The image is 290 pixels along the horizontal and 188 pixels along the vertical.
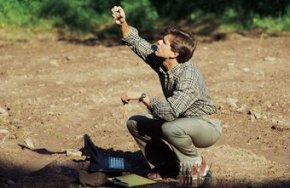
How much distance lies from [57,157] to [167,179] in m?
1.17

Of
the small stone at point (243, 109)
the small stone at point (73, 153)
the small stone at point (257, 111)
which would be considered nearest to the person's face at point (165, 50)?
the small stone at point (73, 153)

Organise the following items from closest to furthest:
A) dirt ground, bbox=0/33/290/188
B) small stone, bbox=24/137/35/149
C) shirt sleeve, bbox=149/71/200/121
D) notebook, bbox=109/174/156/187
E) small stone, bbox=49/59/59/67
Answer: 1. shirt sleeve, bbox=149/71/200/121
2. notebook, bbox=109/174/156/187
3. dirt ground, bbox=0/33/290/188
4. small stone, bbox=24/137/35/149
5. small stone, bbox=49/59/59/67

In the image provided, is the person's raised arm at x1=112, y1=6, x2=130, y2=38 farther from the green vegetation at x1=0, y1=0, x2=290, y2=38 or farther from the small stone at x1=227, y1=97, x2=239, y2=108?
the green vegetation at x1=0, y1=0, x2=290, y2=38

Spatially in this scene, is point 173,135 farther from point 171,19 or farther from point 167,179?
point 171,19

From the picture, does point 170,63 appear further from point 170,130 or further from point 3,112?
point 3,112

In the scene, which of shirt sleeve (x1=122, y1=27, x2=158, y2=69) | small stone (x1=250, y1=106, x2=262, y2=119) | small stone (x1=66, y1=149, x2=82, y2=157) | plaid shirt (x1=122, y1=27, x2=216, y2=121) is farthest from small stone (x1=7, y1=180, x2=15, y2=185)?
small stone (x1=250, y1=106, x2=262, y2=119)

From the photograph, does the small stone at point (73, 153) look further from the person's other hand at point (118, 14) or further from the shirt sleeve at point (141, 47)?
the person's other hand at point (118, 14)

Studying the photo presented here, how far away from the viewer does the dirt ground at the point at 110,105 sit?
20.5 feet

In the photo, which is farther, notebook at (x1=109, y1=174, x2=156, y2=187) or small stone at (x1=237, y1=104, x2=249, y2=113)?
small stone at (x1=237, y1=104, x2=249, y2=113)

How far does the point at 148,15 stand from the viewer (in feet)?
44.2

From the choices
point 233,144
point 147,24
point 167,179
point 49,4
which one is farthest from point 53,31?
point 167,179

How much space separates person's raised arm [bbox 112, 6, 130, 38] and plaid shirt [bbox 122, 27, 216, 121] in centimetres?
32

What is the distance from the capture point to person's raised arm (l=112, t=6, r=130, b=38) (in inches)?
221

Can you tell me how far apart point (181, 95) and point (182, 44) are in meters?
0.39
